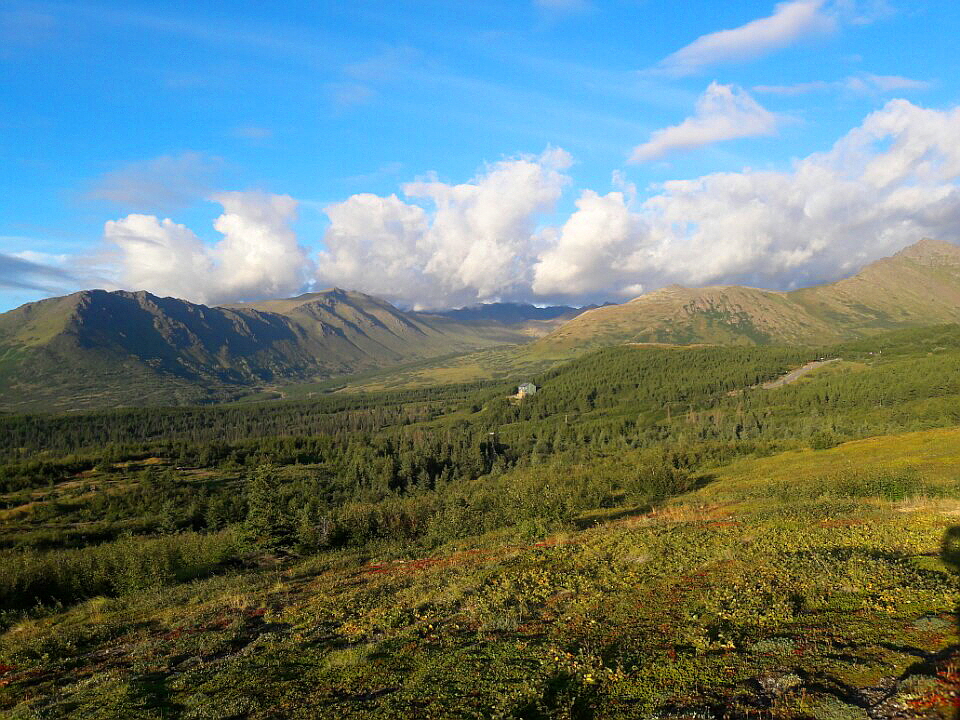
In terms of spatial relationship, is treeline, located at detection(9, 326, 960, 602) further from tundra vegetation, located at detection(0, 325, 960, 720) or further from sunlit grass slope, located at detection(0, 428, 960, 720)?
sunlit grass slope, located at detection(0, 428, 960, 720)

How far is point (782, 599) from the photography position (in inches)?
612

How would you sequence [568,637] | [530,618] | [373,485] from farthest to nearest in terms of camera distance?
1. [373,485]
2. [530,618]
3. [568,637]

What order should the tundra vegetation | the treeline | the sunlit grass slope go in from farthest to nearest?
the treeline < the tundra vegetation < the sunlit grass slope

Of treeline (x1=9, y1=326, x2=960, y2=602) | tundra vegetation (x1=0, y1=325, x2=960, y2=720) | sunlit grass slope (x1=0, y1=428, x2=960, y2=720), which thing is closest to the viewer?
sunlit grass slope (x1=0, y1=428, x2=960, y2=720)

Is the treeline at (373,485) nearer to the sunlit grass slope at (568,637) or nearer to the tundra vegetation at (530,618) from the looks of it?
the tundra vegetation at (530,618)

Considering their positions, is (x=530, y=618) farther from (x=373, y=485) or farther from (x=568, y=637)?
(x=373, y=485)

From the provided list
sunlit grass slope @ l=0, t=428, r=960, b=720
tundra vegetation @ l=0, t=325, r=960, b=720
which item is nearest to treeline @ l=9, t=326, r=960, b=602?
tundra vegetation @ l=0, t=325, r=960, b=720

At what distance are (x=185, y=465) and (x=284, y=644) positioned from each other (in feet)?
642

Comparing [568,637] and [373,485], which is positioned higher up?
[568,637]

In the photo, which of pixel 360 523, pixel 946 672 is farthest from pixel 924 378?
pixel 946 672

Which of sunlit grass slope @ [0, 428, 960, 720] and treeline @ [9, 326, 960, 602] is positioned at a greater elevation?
sunlit grass slope @ [0, 428, 960, 720]

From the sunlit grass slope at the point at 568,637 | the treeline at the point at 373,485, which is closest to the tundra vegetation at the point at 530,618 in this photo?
the sunlit grass slope at the point at 568,637

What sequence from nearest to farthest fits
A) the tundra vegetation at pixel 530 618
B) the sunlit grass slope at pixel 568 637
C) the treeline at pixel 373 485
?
the sunlit grass slope at pixel 568 637 < the tundra vegetation at pixel 530 618 < the treeline at pixel 373 485

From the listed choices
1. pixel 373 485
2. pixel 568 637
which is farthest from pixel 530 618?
pixel 373 485
